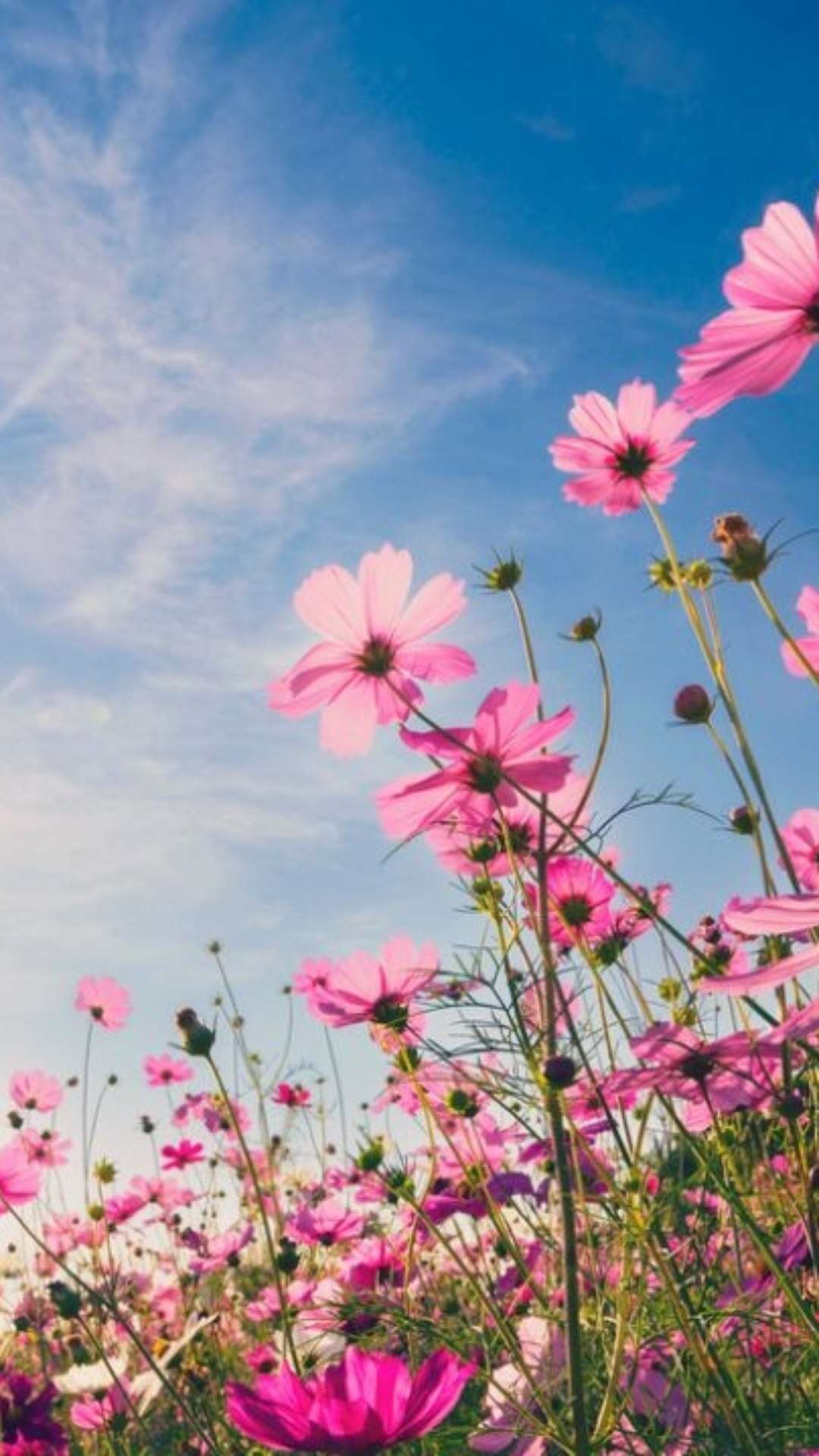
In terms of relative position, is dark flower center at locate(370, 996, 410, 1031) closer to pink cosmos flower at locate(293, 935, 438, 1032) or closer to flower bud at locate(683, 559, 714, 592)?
pink cosmos flower at locate(293, 935, 438, 1032)

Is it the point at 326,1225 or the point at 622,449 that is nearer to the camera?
the point at 622,449

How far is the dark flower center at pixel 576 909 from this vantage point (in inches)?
46.7

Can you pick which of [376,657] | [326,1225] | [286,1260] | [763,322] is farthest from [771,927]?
[326,1225]

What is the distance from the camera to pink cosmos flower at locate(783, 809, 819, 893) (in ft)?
4.33

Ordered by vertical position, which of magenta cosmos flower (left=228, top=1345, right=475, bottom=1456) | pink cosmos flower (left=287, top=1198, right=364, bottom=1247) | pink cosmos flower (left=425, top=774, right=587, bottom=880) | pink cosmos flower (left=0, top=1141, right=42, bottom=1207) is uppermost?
pink cosmos flower (left=425, top=774, right=587, bottom=880)

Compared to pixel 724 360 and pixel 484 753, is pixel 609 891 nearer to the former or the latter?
pixel 484 753

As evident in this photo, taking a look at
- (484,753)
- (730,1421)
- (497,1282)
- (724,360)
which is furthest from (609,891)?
(497,1282)

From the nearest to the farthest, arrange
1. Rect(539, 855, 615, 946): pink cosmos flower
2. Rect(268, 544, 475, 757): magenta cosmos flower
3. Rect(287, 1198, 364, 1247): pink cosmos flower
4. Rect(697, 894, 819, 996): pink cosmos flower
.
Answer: Rect(697, 894, 819, 996): pink cosmos flower, Rect(268, 544, 475, 757): magenta cosmos flower, Rect(539, 855, 615, 946): pink cosmos flower, Rect(287, 1198, 364, 1247): pink cosmos flower

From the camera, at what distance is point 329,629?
1.09m

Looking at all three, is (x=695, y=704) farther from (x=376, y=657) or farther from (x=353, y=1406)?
(x=353, y=1406)

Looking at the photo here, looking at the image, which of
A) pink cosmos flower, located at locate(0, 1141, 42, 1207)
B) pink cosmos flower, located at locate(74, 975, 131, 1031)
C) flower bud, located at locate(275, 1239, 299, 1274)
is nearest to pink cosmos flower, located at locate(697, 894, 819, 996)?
flower bud, located at locate(275, 1239, 299, 1274)

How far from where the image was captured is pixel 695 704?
1.18 meters

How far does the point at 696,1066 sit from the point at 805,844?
0.54m

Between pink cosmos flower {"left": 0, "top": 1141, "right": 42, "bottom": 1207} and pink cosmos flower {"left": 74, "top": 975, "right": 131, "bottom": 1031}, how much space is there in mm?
946
